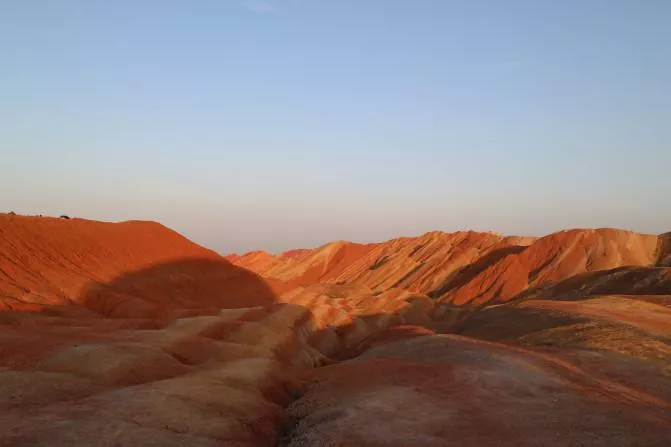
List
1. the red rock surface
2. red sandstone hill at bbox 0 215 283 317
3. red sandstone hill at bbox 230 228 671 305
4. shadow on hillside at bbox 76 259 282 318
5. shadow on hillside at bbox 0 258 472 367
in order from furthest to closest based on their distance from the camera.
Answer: red sandstone hill at bbox 230 228 671 305 → shadow on hillside at bbox 76 259 282 318 → red sandstone hill at bbox 0 215 283 317 → shadow on hillside at bbox 0 258 472 367 → the red rock surface

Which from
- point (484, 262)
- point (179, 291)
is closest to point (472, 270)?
point (484, 262)

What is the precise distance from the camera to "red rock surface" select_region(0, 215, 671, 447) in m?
18.5

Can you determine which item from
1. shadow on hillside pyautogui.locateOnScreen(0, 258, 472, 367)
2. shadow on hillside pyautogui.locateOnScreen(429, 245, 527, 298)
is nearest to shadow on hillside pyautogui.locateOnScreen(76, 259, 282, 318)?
shadow on hillside pyautogui.locateOnScreen(0, 258, 472, 367)

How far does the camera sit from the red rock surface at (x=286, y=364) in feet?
60.5

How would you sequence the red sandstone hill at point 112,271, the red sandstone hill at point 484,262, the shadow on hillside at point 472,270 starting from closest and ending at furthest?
the red sandstone hill at point 112,271 → the red sandstone hill at point 484,262 → the shadow on hillside at point 472,270

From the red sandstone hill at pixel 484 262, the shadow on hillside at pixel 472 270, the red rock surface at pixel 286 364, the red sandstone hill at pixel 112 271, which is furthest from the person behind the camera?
the shadow on hillside at pixel 472 270

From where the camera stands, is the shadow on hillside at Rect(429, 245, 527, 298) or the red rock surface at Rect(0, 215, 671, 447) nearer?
the red rock surface at Rect(0, 215, 671, 447)

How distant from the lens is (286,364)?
113 ft

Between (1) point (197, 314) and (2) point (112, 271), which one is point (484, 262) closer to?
(2) point (112, 271)

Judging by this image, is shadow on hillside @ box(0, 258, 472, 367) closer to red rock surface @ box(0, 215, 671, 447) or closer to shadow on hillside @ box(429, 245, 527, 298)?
red rock surface @ box(0, 215, 671, 447)

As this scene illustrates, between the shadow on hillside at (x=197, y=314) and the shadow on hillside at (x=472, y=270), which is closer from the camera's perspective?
the shadow on hillside at (x=197, y=314)

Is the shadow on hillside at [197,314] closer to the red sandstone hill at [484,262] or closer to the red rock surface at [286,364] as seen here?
the red rock surface at [286,364]

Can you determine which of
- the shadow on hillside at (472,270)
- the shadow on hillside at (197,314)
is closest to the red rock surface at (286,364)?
the shadow on hillside at (197,314)

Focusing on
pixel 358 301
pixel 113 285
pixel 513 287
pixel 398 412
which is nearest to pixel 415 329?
pixel 398 412
